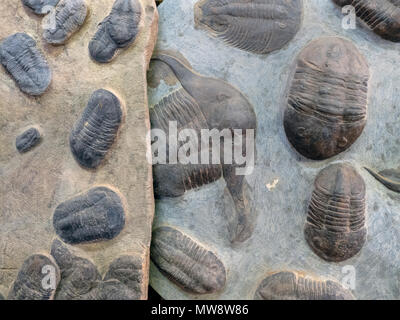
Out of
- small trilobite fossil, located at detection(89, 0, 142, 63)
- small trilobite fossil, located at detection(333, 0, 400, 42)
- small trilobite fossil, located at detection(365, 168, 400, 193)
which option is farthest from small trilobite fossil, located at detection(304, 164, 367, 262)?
small trilobite fossil, located at detection(89, 0, 142, 63)

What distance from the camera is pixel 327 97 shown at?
3.63 ft

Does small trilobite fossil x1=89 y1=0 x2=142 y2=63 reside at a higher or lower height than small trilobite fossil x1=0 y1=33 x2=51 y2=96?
higher

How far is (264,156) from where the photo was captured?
4.01ft

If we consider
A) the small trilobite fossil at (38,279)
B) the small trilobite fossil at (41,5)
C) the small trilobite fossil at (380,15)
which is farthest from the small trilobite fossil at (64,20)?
the small trilobite fossil at (380,15)

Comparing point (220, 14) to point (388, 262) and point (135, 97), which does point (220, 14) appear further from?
point (388, 262)

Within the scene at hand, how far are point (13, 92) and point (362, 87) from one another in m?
1.05

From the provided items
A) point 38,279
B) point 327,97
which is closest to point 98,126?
point 38,279

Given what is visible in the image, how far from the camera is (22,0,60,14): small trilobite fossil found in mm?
1222

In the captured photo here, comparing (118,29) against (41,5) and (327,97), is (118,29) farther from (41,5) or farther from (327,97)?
(327,97)

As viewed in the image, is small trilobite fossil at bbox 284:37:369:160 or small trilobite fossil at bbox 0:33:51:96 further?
small trilobite fossil at bbox 0:33:51:96

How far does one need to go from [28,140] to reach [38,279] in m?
0.42

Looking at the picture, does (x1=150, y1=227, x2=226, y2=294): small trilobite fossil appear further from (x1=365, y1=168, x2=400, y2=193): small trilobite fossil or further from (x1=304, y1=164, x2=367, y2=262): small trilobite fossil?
(x1=365, y1=168, x2=400, y2=193): small trilobite fossil

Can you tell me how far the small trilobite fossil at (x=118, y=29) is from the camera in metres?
1.19

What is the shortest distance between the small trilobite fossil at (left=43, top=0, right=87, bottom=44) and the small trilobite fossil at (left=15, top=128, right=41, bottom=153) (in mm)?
284
